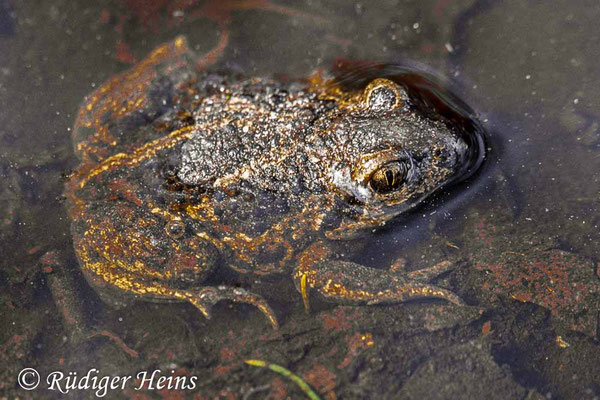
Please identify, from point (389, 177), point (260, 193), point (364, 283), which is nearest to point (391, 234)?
point (364, 283)

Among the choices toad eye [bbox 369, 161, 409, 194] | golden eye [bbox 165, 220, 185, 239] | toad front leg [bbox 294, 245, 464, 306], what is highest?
toad eye [bbox 369, 161, 409, 194]

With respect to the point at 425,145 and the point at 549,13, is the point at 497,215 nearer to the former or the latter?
the point at 425,145

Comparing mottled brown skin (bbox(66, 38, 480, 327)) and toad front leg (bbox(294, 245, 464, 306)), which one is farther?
toad front leg (bbox(294, 245, 464, 306))

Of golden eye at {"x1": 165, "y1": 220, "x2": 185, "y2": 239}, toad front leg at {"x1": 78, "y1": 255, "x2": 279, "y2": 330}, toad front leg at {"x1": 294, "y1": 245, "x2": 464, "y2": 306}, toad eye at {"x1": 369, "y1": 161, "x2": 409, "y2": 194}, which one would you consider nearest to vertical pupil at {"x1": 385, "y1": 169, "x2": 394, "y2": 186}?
toad eye at {"x1": 369, "y1": 161, "x2": 409, "y2": 194}

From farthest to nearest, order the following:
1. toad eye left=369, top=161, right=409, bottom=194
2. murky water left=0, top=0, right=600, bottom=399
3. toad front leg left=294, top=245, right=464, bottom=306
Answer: toad front leg left=294, top=245, right=464, bottom=306 < murky water left=0, top=0, right=600, bottom=399 < toad eye left=369, top=161, right=409, bottom=194

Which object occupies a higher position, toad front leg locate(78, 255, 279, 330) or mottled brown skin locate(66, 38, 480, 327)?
mottled brown skin locate(66, 38, 480, 327)

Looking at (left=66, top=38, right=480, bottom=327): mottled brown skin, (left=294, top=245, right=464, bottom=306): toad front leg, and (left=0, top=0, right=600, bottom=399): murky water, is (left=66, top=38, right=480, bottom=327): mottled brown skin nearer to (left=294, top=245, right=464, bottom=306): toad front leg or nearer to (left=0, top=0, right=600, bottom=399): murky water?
(left=294, top=245, right=464, bottom=306): toad front leg

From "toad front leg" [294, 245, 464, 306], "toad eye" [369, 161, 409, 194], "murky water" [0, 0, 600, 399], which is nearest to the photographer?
"toad eye" [369, 161, 409, 194]

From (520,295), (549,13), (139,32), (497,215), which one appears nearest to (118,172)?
(139,32)

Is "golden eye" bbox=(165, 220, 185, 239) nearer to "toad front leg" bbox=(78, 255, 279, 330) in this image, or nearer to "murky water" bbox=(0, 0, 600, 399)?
"toad front leg" bbox=(78, 255, 279, 330)
